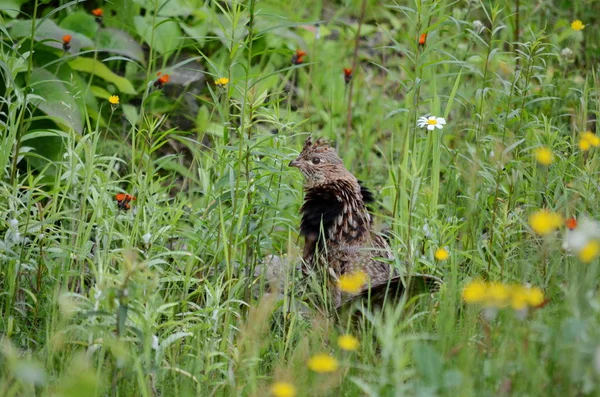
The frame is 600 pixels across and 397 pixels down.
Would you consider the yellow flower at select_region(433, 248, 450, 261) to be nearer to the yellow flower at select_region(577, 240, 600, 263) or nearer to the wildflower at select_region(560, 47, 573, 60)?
the yellow flower at select_region(577, 240, 600, 263)

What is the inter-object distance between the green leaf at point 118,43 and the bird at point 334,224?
1.95 meters

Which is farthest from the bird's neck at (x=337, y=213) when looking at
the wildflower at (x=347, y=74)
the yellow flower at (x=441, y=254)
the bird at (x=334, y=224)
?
the wildflower at (x=347, y=74)

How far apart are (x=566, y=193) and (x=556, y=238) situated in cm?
35

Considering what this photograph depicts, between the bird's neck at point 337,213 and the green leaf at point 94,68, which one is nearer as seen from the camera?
the bird's neck at point 337,213

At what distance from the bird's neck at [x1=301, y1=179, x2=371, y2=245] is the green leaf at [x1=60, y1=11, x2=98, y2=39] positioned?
2.29m

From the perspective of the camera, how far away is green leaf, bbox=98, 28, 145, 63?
623 cm

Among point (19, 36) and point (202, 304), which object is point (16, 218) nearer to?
point (202, 304)

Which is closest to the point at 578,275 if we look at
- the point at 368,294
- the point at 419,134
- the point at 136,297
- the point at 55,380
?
the point at 368,294

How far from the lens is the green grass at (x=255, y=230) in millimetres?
3135

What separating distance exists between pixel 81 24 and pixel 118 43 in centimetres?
30

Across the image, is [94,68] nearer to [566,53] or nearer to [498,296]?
[566,53]

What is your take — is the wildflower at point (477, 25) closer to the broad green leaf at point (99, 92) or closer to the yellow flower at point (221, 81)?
the yellow flower at point (221, 81)

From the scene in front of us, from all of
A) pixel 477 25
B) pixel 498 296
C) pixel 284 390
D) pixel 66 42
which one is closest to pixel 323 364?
pixel 284 390

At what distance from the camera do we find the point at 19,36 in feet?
18.8
